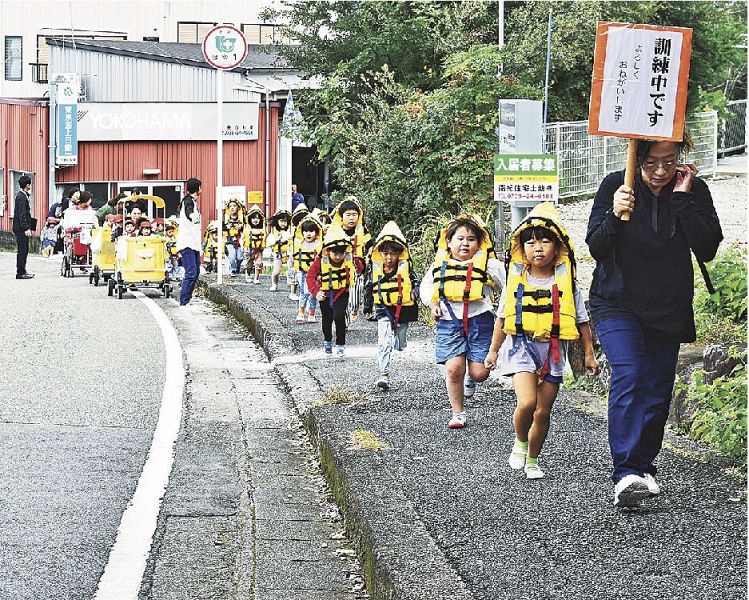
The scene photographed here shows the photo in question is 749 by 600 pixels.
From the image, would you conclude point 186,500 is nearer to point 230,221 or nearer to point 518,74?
point 518,74

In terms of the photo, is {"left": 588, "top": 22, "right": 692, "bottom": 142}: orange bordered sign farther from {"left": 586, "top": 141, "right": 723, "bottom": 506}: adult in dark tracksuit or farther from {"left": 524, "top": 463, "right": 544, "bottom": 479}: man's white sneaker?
{"left": 524, "top": 463, "right": 544, "bottom": 479}: man's white sneaker

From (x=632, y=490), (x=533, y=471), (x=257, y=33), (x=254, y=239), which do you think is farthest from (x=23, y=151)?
(x=632, y=490)

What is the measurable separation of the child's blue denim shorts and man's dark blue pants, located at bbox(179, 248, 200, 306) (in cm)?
1066

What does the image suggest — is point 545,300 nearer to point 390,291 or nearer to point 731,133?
point 390,291

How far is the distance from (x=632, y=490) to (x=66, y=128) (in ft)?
117

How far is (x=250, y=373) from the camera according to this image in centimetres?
1253

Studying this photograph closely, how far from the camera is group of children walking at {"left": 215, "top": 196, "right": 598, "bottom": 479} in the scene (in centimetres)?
706

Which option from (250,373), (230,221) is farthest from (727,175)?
(250,373)

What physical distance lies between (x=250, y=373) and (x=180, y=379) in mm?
912

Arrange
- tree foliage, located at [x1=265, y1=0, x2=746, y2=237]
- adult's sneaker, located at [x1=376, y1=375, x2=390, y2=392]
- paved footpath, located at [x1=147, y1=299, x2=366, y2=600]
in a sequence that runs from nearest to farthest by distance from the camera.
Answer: paved footpath, located at [x1=147, y1=299, x2=366, y2=600] < adult's sneaker, located at [x1=376, y1=375, x2=390, y2=392] < tree foliage, located at [x1=265, y1=0, x2=746, y2=237]

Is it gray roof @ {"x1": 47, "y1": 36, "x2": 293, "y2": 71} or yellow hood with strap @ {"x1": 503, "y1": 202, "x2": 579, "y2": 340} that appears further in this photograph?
gray roof @ {"x1": 47, "y1": 36, "x2": 293, "y2": 71}

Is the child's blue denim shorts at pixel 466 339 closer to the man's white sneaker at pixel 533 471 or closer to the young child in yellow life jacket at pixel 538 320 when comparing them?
the young child in yellow life jacket at pixel 538 320

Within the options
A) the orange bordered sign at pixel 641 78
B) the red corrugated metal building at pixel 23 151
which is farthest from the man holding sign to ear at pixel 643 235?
the red corrugated metal building at pixel 23 151

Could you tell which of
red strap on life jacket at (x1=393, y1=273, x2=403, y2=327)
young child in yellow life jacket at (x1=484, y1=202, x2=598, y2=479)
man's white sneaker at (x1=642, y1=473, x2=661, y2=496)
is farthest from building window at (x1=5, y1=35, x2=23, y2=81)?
man's white sneaker at (x1=642, y1=473, x2=661, y2=496)
